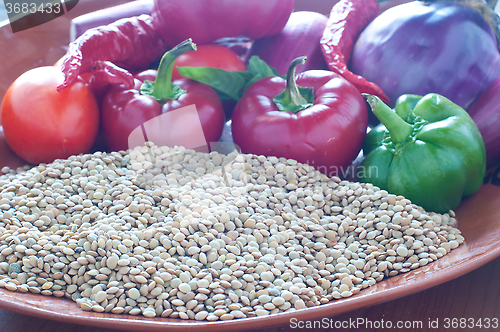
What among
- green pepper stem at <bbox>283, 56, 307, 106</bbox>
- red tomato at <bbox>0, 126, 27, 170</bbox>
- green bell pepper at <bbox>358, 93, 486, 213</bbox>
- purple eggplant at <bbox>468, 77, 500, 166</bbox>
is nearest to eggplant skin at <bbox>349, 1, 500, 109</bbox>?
purple eggplant at <bbox>468, 77, 500, 166</bbox>

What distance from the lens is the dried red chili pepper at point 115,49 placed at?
999mm

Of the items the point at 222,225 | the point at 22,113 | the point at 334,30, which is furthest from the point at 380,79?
the point at 22,113

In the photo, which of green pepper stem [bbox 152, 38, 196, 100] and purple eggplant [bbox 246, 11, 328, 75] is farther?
purple eggplant [bbox 246, 11, 328, 75]

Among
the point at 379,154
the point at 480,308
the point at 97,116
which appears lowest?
the point at 480,308

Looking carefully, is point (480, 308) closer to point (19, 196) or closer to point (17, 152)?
point (19, 196)

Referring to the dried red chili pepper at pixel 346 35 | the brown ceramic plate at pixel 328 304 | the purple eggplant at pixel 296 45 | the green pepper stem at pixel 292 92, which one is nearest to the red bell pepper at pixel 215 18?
the purple eggplant at pixel 296 45

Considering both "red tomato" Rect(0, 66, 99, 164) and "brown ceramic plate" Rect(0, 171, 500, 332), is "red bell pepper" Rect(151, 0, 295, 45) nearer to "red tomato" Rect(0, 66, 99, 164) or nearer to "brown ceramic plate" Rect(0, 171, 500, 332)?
"red tomato" Rect(0, 66, 99, 164)

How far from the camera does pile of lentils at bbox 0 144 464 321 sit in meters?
0.62

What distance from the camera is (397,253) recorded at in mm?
709

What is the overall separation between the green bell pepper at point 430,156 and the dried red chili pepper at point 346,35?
0.60 feet

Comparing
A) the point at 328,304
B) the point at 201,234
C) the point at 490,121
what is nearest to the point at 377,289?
the point at 328,304

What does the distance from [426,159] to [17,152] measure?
0.95m

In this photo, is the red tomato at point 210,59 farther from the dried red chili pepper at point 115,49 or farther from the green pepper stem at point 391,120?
the green pepper stem at point 391,120

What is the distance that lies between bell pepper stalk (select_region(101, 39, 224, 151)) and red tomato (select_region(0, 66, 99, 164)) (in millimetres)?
56
